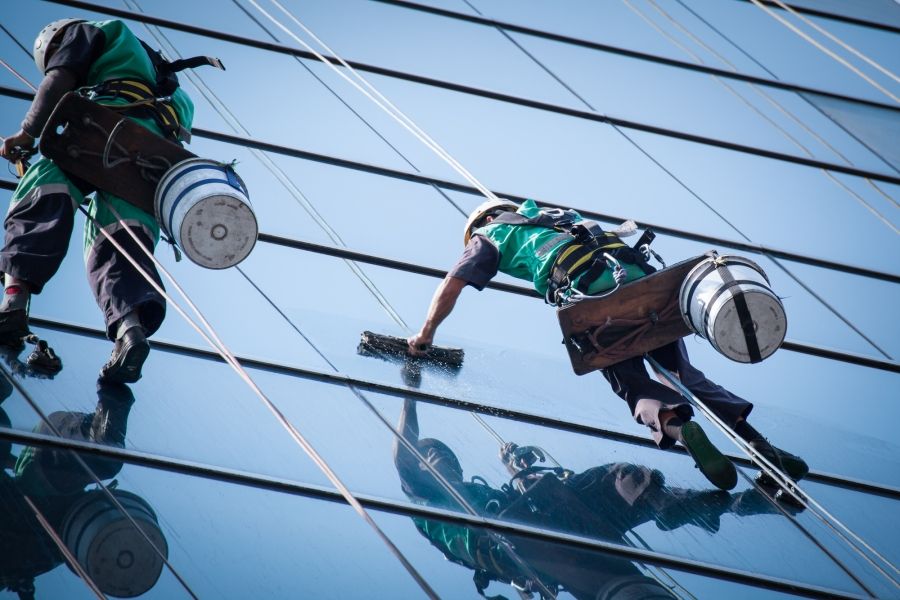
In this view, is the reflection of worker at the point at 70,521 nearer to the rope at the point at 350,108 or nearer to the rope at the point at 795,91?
the rope at the point at 350,108

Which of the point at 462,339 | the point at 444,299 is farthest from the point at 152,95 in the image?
the point at 462,339

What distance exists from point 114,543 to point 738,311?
7.36ft

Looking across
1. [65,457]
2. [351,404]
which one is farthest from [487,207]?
[65,457]

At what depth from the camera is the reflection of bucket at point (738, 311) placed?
4.42 metres

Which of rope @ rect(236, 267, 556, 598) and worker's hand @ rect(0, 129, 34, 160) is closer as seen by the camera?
rope @ rect(236, 267, 556, 598)

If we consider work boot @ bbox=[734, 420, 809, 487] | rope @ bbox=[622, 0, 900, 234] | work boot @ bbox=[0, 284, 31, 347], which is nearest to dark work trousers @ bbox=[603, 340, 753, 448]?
work boot @ bbox=[734, 420, 809, 487]

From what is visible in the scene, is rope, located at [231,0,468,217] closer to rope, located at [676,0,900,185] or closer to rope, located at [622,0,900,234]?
rope, located at [622,0,900,234]

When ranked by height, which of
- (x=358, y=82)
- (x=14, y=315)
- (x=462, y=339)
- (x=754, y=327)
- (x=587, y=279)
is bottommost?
(x=14, y=315)

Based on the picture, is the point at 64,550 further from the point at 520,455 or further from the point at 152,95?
the point at 152,95

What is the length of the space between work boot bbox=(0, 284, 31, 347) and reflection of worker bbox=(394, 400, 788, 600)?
1303mm

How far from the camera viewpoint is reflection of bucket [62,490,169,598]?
317cm

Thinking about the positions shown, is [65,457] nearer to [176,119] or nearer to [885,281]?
[176,119]

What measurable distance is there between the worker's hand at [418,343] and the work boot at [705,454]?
1.19 metres

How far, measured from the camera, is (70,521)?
3332 millimetres
